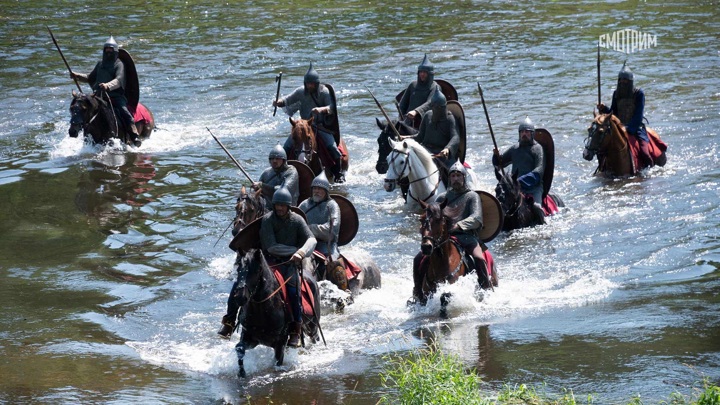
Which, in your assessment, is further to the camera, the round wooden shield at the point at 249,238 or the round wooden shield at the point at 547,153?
the round wooden shield at the point at 547,153

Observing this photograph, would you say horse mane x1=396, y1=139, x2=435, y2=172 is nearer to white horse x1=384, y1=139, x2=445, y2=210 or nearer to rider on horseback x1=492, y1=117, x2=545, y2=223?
white horse x1=384, y1=139, x2=445, y2=210

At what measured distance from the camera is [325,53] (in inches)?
1268

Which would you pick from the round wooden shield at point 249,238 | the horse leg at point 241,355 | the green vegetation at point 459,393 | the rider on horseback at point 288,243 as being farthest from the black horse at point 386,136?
the green vegetation at point 459,393

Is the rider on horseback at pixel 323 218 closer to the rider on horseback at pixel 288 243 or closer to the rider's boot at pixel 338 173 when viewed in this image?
the rider on horseback at pixel 288 243

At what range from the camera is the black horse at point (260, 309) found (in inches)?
433

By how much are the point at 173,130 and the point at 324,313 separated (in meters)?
12.1

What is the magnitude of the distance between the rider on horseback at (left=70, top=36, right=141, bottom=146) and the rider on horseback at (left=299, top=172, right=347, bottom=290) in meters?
9.35

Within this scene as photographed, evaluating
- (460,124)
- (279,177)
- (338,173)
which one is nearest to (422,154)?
(460,124)

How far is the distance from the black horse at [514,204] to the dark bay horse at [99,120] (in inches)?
352

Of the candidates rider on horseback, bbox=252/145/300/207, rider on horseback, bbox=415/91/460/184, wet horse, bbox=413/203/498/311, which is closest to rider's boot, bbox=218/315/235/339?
wet horse, bbox=413/203/498/311

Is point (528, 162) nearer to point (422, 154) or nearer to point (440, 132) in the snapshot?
point (422, 154)

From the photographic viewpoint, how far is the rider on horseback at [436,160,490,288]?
13078 mm

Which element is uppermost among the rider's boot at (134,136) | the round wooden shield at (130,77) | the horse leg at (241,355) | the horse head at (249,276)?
the round wooden shield at (130,77)

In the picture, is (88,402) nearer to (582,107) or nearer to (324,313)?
(324,313)
